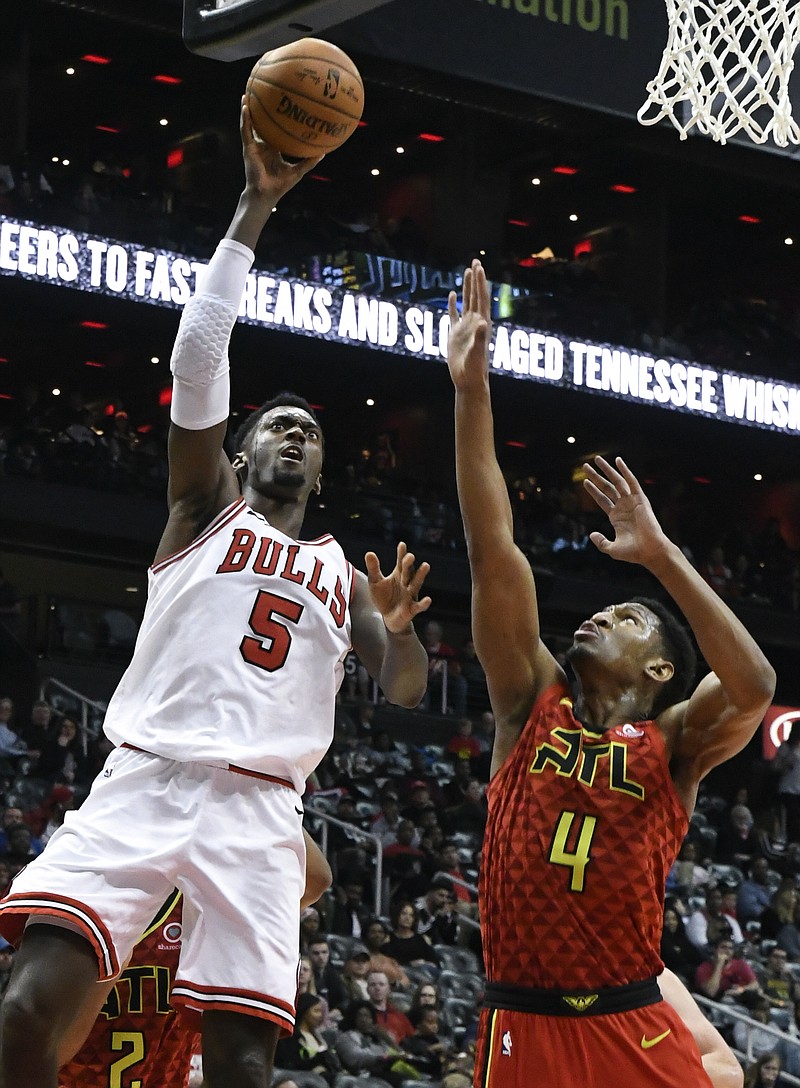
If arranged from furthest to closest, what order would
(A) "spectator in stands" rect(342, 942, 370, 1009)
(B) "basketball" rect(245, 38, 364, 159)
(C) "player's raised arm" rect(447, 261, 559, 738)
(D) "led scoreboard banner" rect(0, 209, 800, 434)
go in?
(D) "led scoreboard banner" rect(0, 209, 800, 434)
(A) "spectator in stands" rect(342, 942, 370, 1009)
(B) "basketball" rect(245, 38, 364, 159)
(C) "player's raised arm" rect(447, 261, 559, 738)

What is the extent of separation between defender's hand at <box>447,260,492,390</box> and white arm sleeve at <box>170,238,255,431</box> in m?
0.60

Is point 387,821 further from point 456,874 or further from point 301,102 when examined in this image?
point 301,102

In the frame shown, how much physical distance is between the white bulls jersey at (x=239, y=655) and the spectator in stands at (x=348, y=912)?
9123 mm

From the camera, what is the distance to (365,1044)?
11266mm

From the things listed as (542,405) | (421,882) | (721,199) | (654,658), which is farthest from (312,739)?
(721,199)

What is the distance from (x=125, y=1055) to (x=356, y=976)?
7347mm

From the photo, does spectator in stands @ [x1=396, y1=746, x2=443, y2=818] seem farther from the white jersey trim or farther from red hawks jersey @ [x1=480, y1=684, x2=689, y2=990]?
the white jersey trim

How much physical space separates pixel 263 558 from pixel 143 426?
20875mm

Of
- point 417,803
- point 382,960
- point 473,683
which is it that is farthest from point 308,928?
point 473,683

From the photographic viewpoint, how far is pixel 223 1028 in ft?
13.5

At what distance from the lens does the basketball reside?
4.77 m

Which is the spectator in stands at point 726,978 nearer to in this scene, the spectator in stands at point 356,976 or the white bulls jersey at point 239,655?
the spectator in stands at point 356,976

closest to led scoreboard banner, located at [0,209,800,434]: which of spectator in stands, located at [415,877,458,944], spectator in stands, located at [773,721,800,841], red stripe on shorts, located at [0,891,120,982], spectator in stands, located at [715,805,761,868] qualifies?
spectator in stands, located at [773,721,800,841]

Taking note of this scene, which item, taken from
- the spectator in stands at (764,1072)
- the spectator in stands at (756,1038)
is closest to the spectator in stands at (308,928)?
the spectator in stands at (764,1072)
